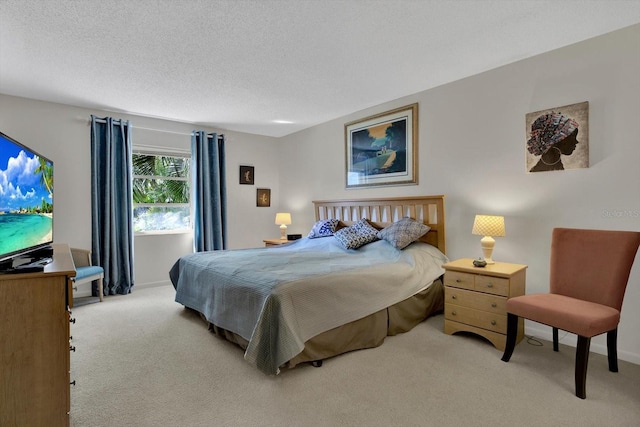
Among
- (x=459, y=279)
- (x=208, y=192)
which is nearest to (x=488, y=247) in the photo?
(x=459, y=279)

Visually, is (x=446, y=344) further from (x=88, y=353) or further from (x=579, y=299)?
(x=88, y=353)

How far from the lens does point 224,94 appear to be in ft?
12.7

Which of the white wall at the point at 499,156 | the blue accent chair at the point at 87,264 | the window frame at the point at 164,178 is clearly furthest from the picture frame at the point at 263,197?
the blue accent chair at the point at 87,264

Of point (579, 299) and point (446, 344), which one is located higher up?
point (579, 299)

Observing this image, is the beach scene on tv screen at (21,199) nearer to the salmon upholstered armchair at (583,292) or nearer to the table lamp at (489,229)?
the salmon upholstered armchair at (583,292)

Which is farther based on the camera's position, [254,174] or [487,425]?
[254,174]

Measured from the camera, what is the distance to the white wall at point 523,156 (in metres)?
2.50

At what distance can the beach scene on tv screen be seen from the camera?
168cm

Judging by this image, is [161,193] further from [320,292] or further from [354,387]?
[354,387]

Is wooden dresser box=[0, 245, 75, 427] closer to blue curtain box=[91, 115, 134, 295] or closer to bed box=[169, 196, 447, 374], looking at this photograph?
bed box=[169, 196, 447, 374]

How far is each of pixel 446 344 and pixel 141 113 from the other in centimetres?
483

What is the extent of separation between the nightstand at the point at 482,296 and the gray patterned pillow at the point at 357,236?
3.40ft

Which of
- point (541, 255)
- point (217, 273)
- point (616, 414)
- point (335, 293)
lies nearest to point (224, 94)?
point (217, 273)

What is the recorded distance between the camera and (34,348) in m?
1.52
